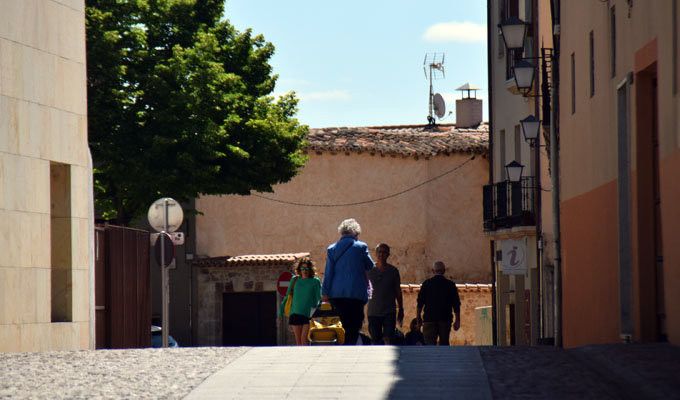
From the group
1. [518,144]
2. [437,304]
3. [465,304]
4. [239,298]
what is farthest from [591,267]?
[239,298]

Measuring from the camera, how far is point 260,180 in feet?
145

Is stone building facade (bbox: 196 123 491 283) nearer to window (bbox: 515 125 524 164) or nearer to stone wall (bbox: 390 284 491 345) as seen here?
stone wall (bbox: 390 284 491 345)

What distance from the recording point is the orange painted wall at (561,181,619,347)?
1842 centimetres

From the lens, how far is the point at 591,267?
67.8 ft

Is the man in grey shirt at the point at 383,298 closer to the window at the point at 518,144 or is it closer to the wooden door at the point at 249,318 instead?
the window at the point at 518,144

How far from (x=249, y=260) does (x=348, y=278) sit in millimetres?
31643

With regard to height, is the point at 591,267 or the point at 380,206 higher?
the point at 380,206

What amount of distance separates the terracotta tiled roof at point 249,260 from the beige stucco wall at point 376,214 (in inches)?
101

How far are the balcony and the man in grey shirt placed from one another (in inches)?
638

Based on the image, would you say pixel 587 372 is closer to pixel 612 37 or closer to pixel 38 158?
Answer: pixel 612 37

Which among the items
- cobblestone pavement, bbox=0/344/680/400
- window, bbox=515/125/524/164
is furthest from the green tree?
cobblestone pavement, bbox=0/344/680/400

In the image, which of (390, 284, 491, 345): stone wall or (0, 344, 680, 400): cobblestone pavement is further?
(390, 284, 491, 345): stone wall

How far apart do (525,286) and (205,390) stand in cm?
2772

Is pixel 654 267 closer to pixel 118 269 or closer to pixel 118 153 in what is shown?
pixel 118 269
